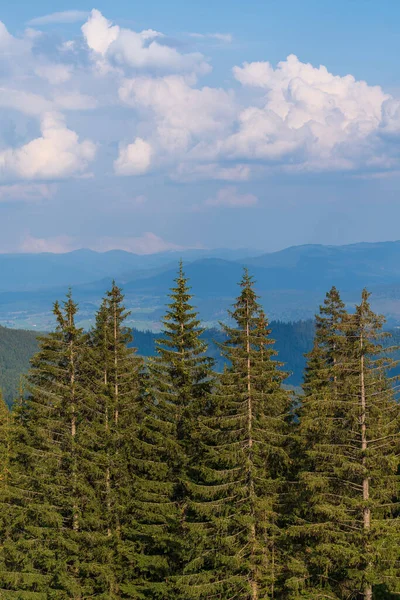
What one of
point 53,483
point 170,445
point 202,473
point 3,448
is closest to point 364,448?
point 202,473

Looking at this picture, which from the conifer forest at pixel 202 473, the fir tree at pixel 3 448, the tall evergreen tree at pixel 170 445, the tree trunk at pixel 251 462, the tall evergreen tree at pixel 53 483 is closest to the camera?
the conifer forest at pixel 202 473

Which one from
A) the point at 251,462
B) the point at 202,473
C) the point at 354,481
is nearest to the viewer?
the point at 354,481

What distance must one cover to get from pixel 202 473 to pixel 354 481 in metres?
6.78

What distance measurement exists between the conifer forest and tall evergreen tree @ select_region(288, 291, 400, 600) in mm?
79

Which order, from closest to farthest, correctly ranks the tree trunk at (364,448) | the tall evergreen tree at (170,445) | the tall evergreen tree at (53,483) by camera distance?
the tree trunk at (364,448)
the tall evergreen tree at (170,445)
the tall evergreen tree at (53,483)

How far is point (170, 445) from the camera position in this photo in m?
33.0

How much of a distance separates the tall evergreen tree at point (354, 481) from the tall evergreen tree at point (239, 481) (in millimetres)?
2280

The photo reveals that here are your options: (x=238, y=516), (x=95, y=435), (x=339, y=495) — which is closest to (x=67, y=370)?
(x=95, y=435)

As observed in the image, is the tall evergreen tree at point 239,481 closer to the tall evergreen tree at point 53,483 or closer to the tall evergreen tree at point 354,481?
the tall evergreen tree at point 354,481

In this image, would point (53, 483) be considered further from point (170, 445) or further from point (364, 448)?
point (364, 448)

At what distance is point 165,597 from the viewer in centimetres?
3247

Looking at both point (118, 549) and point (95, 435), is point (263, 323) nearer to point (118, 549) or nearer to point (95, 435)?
point (95, 435)

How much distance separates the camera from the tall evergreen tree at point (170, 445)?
32.9 m

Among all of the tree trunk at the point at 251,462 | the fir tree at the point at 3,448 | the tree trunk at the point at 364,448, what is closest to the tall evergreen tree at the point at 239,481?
the tree trunk at the point at 251,462
